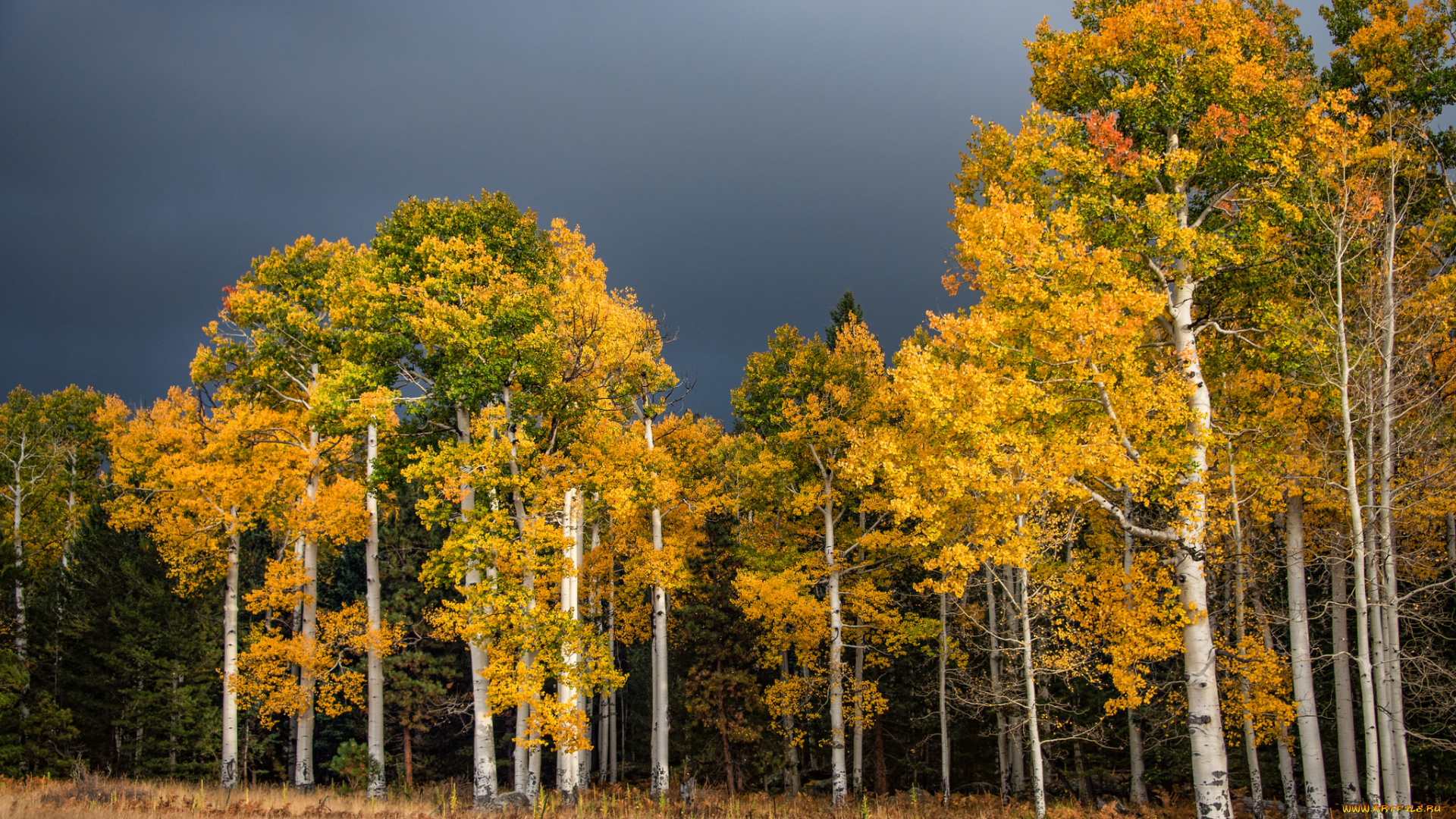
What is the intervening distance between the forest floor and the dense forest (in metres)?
1.28

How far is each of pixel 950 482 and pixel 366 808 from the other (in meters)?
10.9

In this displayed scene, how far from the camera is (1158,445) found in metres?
9.98

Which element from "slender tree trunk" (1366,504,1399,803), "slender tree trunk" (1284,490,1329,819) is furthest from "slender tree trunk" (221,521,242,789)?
"slender tree trunk" (1284,490,1329,819)

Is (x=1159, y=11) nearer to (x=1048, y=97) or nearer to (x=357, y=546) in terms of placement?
(x=1048, y=97)

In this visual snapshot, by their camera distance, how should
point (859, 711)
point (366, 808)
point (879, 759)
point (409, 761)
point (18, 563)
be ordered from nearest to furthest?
point (366, 808), point (859, 711), point (879, 759), point (409, 761), point (18, 563)

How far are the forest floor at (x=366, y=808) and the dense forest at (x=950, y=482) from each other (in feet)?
4.21

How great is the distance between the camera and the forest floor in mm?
9922

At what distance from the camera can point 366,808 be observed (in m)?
11.9

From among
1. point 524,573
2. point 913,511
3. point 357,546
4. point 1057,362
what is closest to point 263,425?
point 524,573

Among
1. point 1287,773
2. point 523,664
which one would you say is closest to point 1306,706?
point 1287,773

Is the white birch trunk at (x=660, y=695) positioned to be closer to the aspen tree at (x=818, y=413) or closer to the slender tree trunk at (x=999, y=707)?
the aspen tree at (x=818, y=413)

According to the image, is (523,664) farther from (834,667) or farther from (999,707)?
(999,707)

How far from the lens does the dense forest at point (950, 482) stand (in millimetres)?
10117

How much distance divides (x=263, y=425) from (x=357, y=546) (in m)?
13.7
